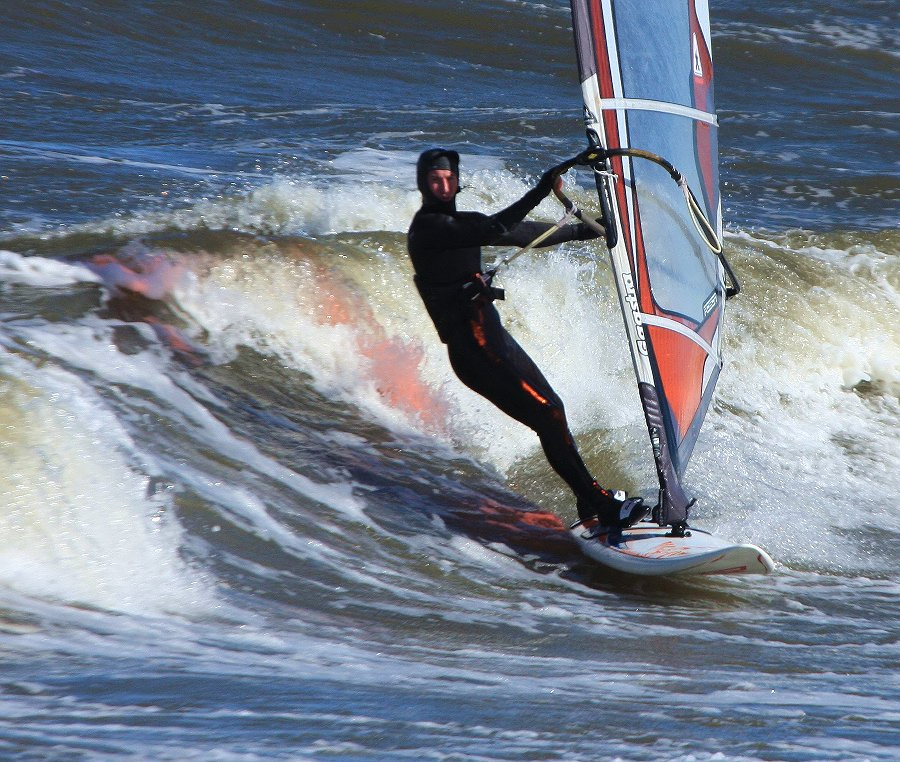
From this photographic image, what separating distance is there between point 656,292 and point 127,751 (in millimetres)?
2535

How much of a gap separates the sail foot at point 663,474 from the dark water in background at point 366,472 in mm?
253

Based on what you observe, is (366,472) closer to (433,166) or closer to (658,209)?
(433,166)

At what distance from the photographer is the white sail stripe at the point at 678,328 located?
Answer: 166 inches

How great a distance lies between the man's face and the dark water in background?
1.32 m

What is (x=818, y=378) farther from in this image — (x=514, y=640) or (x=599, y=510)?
(x=514, y=640)

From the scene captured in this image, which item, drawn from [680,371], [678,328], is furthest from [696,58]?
[680,371]

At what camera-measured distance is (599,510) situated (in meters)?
4.47

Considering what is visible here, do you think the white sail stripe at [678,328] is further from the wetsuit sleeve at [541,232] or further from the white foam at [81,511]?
the white foam at [81,511]

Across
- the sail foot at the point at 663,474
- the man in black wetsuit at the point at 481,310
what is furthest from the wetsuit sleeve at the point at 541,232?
the sail foot at the point at 663,474

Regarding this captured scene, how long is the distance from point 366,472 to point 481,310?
106 centimetres

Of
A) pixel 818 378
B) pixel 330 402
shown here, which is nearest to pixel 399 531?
pixel 330 402

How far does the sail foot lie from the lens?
4.14 metres

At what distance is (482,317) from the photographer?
14.4 feet

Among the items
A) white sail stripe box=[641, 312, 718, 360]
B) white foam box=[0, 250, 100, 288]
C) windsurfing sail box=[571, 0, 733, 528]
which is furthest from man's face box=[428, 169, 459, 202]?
white foam box=[0, 250, 100, 288]
